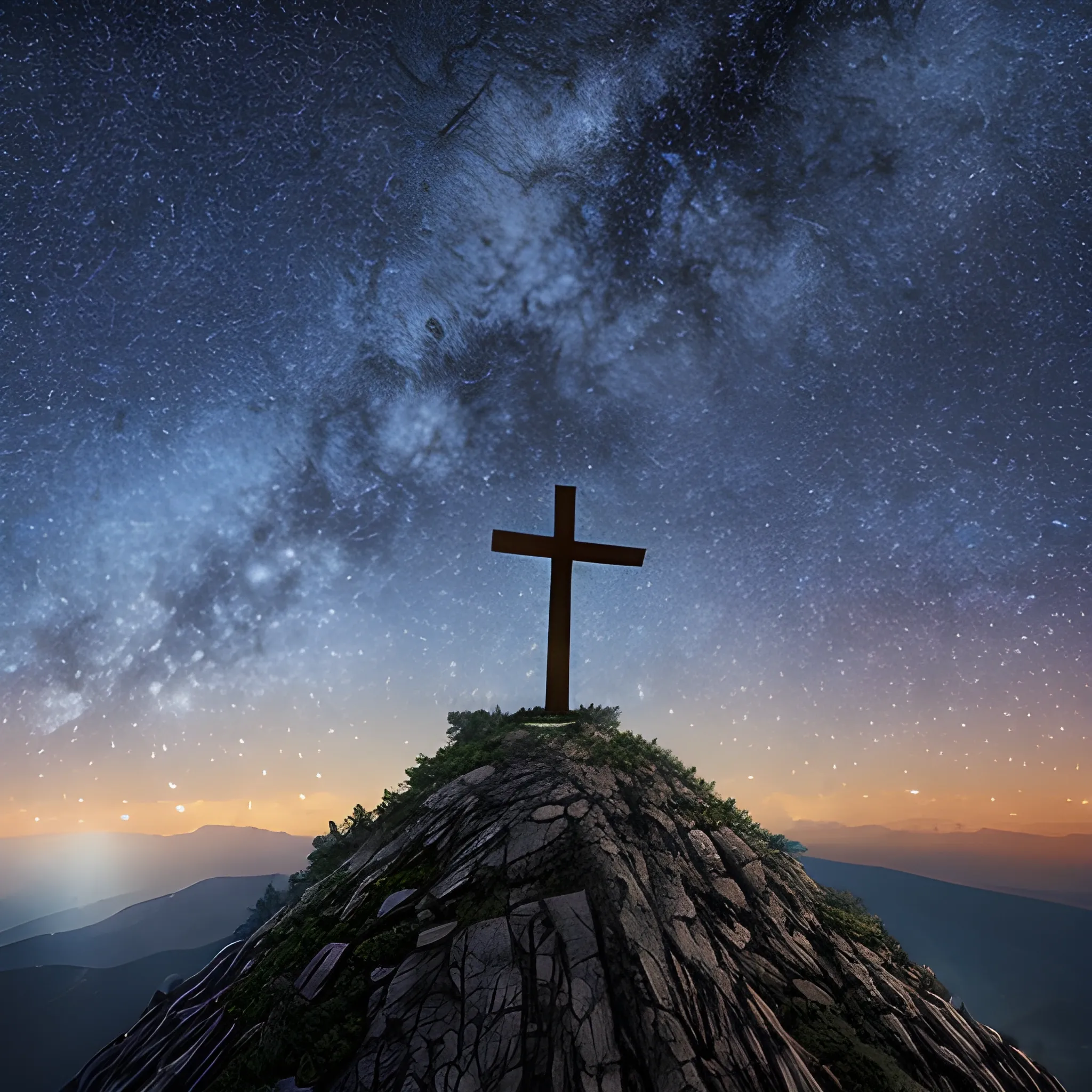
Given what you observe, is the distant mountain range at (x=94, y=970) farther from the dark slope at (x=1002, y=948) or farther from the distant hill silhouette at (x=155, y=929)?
the dark slope at (x=1002, y=948)

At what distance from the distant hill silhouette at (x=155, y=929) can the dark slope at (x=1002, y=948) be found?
101 meters

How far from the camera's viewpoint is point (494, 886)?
7086 mm

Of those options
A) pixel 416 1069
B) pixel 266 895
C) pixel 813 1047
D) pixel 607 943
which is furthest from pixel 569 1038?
pixel 266 895

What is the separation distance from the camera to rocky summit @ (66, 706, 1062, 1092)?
5668mm

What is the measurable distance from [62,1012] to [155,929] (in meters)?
48.1

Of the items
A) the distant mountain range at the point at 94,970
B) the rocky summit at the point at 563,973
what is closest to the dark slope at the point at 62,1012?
the distant mountain range at the point at 94,970

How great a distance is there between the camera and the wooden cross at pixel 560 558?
11656mm

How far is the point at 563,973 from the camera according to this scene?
242 inches

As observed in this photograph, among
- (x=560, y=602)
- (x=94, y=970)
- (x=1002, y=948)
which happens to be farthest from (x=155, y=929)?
(x=1002, y=948)

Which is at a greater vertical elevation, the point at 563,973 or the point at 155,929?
the point at 563,973

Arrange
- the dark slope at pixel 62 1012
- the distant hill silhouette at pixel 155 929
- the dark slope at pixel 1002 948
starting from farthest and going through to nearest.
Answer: the dark slope at pixel 1002 948, the distant hill silhouette at pixel 155 929, the dark slope at pixel 62 1012

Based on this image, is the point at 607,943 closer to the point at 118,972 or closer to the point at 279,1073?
the point at 279,1073

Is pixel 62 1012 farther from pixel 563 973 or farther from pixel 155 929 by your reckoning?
pixel 563 973

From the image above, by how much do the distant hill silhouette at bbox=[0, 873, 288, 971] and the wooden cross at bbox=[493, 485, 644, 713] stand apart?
97.0 meters
